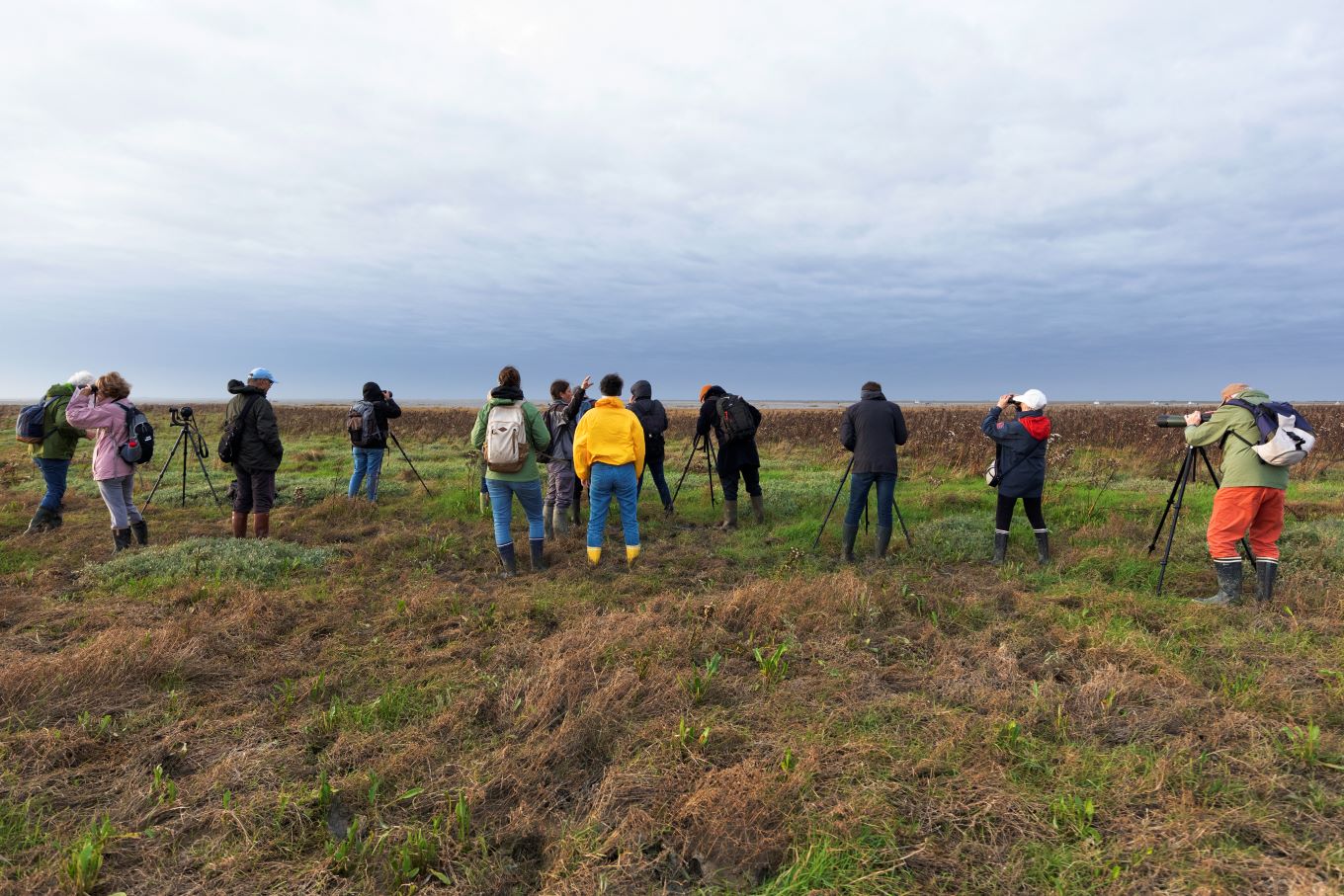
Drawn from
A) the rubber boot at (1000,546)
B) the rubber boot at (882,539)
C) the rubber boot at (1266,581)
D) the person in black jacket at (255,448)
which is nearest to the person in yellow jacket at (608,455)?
the rubber boot at (882,539)

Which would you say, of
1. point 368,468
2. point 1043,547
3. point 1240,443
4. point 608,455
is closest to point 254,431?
point 368,468

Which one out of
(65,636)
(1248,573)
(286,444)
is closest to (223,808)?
(65,636)

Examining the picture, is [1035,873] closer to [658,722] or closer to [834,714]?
[834,714]

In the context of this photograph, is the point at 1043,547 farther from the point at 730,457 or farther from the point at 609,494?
the point at 609,494

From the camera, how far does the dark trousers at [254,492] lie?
7.70m

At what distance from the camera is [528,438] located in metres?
6.77

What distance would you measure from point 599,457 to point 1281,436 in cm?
647

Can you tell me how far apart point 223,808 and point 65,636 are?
3565 millimetres

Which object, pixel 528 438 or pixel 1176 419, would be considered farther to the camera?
pixel 528 438

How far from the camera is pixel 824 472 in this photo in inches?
576

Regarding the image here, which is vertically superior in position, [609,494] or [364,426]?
[364,426]

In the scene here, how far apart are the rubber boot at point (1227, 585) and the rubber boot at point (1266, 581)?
0.18 meters

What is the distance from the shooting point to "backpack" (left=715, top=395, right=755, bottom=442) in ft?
28.0

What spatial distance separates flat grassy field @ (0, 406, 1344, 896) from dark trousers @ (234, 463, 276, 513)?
0.83 m
